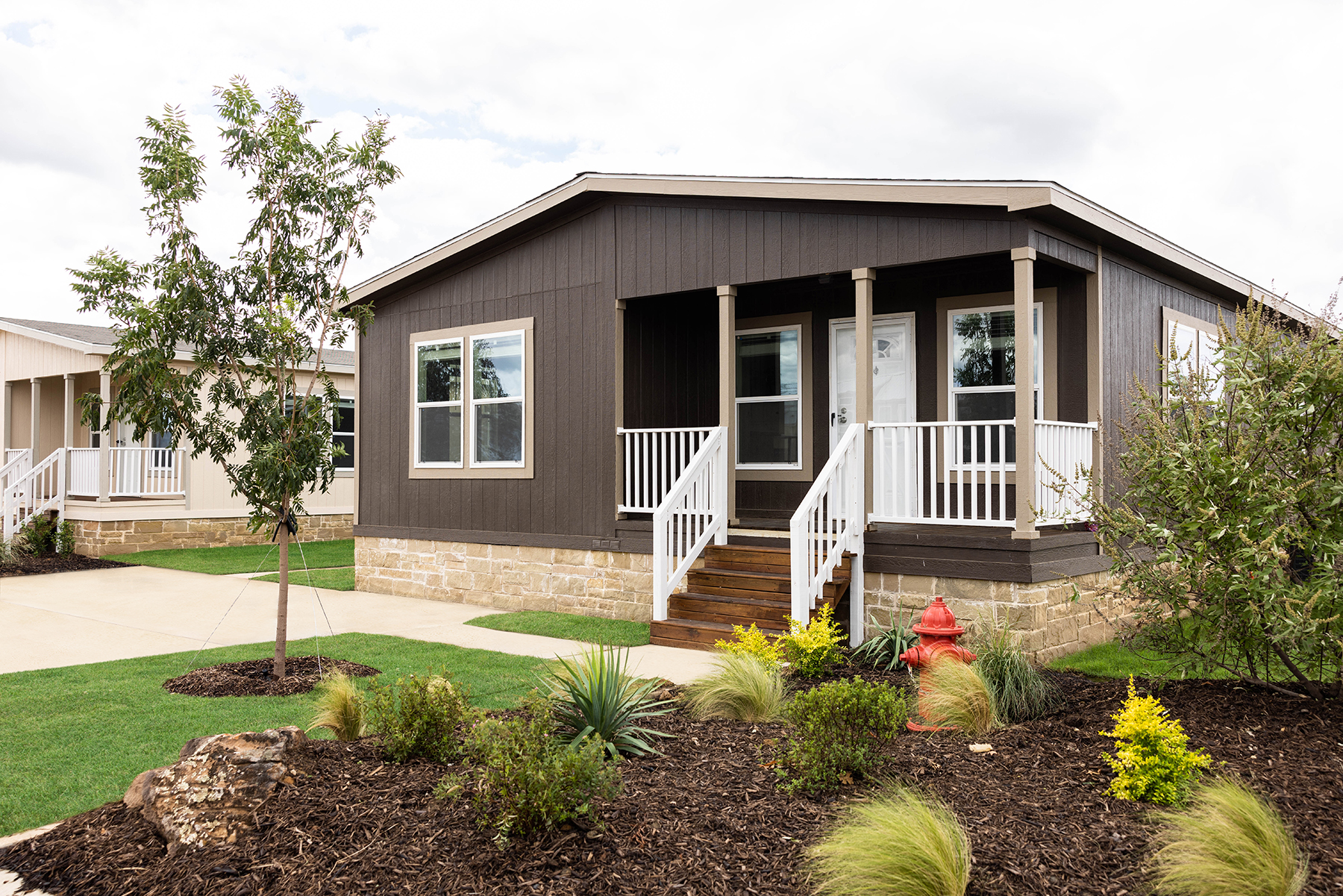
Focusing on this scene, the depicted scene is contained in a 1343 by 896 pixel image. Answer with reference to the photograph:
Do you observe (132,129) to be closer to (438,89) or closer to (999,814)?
(999,814)

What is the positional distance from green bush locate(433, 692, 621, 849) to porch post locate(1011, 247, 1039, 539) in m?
4.71

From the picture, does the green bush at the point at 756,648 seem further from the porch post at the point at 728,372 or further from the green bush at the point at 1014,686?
the porch post at the point at 728,372

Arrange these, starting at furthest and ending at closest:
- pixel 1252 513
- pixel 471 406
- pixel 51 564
A: 1. pixel 51 564
2. pixel 471 406
3. pixel 1252 513

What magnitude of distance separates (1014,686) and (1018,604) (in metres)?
2.27

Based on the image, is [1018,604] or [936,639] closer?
[936,639]

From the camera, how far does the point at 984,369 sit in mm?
9336

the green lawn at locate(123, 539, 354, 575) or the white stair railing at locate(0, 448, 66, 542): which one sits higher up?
the white stair railing at locate(0, 448, 66, 542)

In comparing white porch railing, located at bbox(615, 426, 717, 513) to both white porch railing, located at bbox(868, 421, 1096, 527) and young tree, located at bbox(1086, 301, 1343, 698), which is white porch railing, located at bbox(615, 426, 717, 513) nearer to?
white porch railing, located at bbox(868, 421, 1096, 527)

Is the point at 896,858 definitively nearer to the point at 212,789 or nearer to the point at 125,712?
the point at 212,789

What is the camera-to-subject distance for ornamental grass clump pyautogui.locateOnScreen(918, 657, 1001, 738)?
189 inches

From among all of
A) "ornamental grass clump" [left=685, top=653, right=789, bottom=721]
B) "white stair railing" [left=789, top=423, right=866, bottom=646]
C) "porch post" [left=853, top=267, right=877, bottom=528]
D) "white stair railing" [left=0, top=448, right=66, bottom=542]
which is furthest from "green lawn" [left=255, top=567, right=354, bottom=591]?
"ornamental grass clump" [left=685, top=653, right=789, bottom=721]

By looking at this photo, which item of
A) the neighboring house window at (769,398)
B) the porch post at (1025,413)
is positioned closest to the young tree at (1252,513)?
the porch post at (1025,413)

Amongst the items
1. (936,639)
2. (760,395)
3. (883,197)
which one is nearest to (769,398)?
(760,395)

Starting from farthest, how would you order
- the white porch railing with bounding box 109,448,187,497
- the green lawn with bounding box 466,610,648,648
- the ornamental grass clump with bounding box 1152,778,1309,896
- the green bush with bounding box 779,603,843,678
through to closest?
the white porch railing with bounding box 109,448,187,497
the green lawn with bounding box 466,610,648,648
the green bush with bounding box 779,603,843,678
the ornamental grass clump with bounding box 1152,778,1309,896
